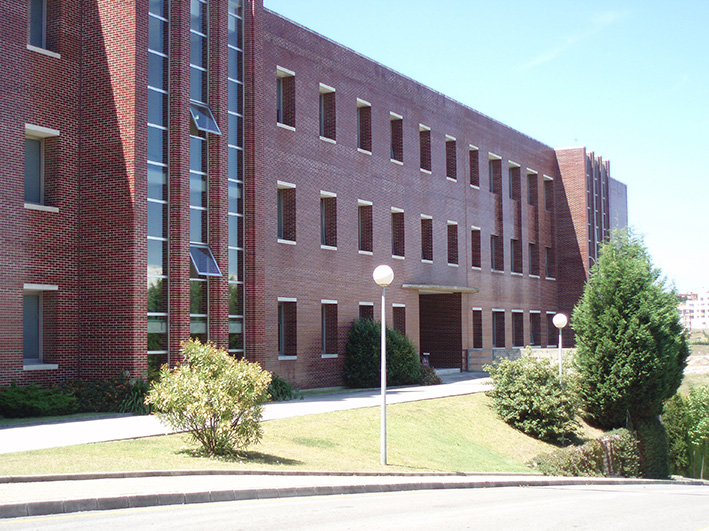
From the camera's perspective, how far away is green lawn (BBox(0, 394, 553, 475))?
A: 13.0m

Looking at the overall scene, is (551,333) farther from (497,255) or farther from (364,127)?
(364,127)

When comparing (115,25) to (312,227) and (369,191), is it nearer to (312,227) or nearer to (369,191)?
(312,227)

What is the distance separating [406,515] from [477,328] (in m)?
31.1

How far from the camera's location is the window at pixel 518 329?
45.3 meters

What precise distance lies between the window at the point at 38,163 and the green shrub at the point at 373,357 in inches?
508

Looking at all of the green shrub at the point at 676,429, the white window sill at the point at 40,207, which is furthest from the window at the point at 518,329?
the white window sill at the point at 40,207

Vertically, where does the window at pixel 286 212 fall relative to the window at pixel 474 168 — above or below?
below

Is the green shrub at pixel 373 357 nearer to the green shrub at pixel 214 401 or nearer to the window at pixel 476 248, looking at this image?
the window at pixel 476 248

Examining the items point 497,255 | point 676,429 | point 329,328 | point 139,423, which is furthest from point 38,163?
point 676,429

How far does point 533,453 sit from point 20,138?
15843mm

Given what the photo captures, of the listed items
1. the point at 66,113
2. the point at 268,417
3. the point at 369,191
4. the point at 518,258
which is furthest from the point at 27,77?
the point at 518,258

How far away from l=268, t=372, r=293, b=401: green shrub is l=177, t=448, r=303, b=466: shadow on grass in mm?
9520

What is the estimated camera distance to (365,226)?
33.4m

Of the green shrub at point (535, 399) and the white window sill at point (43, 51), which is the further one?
the green shrub at point (535, 399)
